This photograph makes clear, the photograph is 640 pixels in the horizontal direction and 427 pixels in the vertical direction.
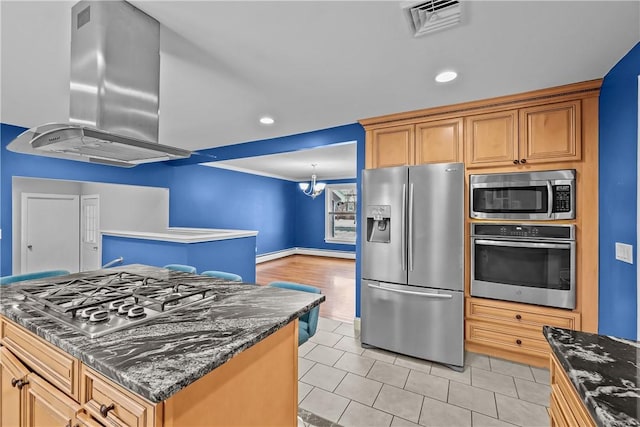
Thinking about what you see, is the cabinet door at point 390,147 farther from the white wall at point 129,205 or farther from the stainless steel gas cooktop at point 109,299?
the white wall at point 129,205

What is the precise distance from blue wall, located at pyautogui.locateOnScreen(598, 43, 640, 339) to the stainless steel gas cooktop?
2.55 m

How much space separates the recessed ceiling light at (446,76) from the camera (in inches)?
83.7

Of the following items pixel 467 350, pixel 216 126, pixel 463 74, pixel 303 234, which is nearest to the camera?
pixel 463 74

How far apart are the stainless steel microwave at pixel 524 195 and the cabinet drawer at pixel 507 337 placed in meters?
0.98

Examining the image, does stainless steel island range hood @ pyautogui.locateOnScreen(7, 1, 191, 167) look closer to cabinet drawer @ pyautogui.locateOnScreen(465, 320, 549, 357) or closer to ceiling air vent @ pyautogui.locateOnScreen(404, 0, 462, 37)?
ceiling air vent @ pyautogui.locateOnScreen(404, 0, 462, 37)

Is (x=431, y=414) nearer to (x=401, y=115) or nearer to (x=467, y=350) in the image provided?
(x=467, y=350)

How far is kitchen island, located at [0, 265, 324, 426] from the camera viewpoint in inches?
35.0

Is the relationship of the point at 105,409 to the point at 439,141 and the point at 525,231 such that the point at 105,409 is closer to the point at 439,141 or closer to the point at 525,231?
the point at 525,231

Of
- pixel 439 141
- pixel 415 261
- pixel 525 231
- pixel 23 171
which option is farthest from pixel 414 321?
pixel 23 171

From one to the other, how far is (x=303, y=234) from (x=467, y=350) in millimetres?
6490

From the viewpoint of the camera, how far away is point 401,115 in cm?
298

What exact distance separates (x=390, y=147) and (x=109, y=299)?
2.70 meters

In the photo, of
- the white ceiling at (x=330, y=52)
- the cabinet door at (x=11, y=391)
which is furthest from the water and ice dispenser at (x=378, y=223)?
the cabinet door at (x=11, y=391)

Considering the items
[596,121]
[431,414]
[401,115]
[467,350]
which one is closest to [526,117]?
[596,121]
